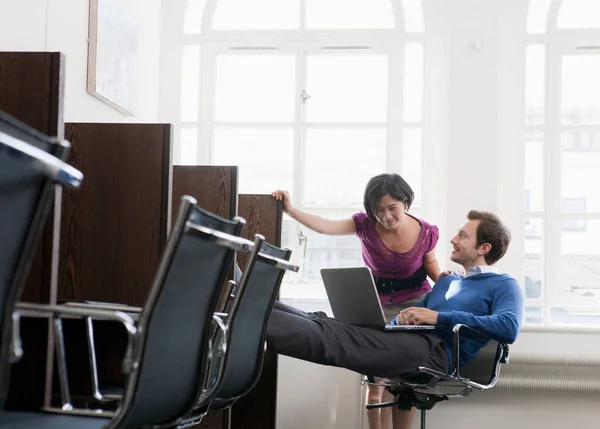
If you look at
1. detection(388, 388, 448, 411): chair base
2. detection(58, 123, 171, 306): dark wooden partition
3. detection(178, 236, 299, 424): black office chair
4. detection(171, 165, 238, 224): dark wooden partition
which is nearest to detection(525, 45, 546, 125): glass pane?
detection(388, 388, 448, 411): chair base

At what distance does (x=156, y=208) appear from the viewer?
112 inches

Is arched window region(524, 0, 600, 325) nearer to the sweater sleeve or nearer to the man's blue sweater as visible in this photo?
the man's blue sweater

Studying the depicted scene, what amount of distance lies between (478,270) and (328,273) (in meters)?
0.64

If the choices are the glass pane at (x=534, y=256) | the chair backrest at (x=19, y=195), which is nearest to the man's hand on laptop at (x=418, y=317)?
the glass pane at (x=534, y=256)

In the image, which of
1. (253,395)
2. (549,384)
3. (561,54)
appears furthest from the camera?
(561,54)

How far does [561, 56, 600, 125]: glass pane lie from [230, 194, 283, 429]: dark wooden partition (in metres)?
1.81

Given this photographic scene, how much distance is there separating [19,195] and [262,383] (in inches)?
113

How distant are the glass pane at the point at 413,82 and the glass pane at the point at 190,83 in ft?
3.88

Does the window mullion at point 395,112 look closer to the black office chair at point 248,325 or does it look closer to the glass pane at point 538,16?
the glass pane at point 538,16

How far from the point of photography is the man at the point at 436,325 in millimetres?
3207

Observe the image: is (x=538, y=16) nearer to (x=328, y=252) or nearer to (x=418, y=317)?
(x=328, y=252)

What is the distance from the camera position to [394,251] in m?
4.12

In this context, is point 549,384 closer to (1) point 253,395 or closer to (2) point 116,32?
(1) point 253,395

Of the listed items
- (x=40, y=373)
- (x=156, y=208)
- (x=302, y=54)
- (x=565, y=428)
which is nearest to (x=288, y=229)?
(x=302, y=54)
